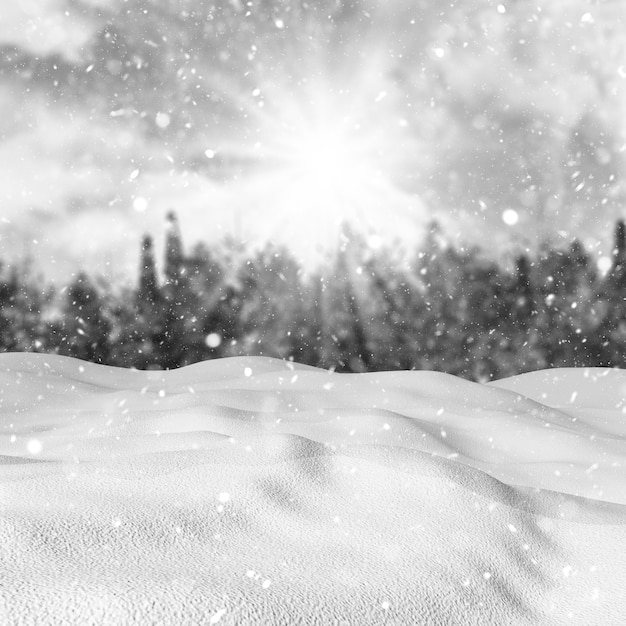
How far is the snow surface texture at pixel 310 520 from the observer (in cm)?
115

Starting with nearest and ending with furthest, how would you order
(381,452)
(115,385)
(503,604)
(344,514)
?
(503,604) → (344,514) → (381,452) → (115,385)

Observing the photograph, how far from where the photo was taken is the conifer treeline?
670 centimetres

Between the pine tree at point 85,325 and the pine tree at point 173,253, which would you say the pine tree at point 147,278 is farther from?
the pine tree at point 85,325

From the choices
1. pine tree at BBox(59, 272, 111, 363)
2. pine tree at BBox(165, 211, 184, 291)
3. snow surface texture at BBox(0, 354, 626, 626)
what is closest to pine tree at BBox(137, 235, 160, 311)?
pine tree at BBox(165, 211, 184, 291)

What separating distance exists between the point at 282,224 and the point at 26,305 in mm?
2826

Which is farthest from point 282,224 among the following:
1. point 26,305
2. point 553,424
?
point 553,424

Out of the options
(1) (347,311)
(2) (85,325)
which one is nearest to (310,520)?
(1) (347,311)

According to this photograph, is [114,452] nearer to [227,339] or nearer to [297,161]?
[227,339]

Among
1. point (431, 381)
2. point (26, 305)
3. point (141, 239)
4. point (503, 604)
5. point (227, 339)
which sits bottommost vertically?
point (503, 604)

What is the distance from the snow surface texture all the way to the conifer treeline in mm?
3521

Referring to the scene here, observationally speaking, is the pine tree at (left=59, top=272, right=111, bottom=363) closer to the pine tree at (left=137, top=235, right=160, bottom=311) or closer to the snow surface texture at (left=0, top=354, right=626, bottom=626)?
the pine tree at (left=137, top=235, right=160, bottom=311)

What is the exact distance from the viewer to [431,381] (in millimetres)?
4215

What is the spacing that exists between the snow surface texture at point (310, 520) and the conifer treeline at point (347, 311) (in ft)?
11.6

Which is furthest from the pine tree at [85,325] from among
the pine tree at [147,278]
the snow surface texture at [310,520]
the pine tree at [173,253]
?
the snow surface texture at [310,520]
